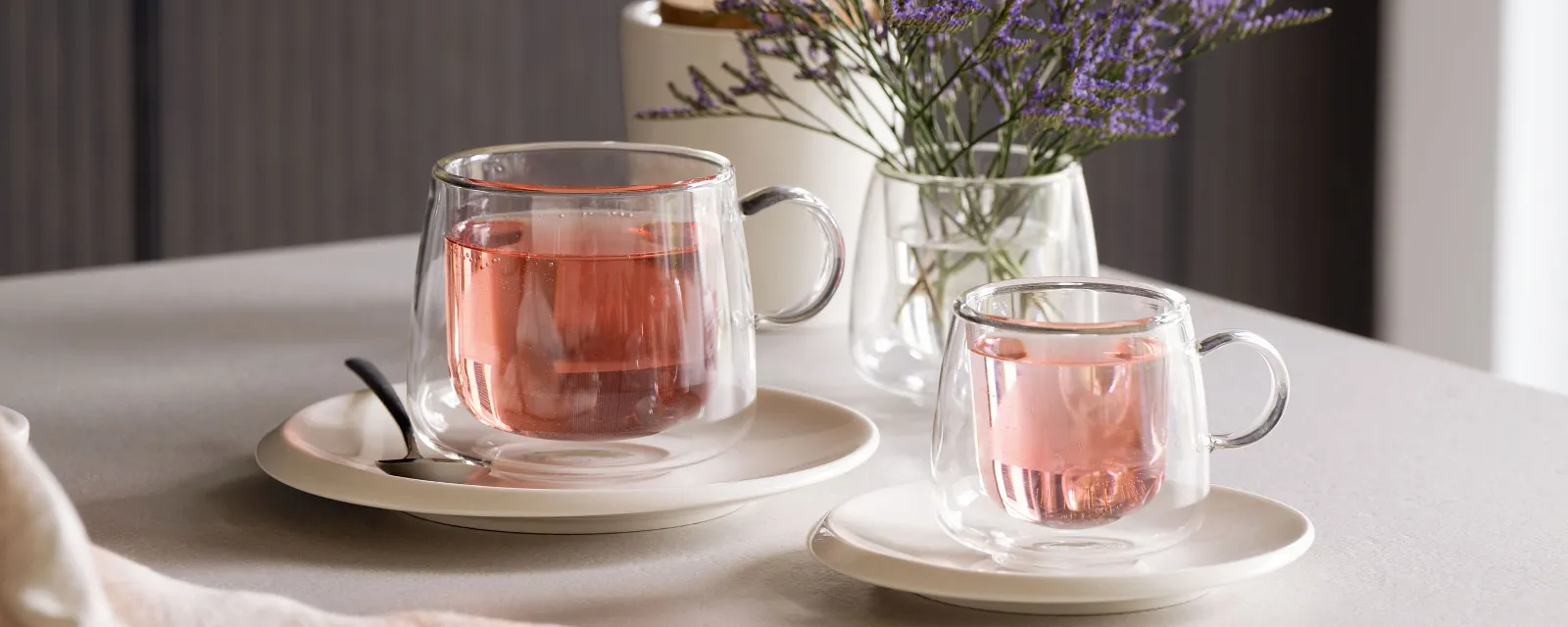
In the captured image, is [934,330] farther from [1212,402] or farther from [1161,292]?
[1161,292]

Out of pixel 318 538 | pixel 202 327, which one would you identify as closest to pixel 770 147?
pixel 202 327

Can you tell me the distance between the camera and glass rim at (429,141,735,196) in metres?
0.66

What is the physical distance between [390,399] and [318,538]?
0.11 metres

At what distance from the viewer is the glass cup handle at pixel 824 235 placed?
73 centimetres

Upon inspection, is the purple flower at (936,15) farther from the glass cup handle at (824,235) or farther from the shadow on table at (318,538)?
the shadow on table at (318,538)

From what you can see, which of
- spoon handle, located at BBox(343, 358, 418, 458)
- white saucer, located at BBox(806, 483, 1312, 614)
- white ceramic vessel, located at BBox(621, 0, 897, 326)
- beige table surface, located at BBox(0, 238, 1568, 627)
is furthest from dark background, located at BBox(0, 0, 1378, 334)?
white saucer, located at BBox(806, 483, 1312, 614)

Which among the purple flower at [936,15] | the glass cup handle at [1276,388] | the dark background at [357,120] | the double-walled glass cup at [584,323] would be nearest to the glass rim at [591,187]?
the double-walled glass cup at [584,323]

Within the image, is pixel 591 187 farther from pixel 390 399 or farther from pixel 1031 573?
pixel 1031 573

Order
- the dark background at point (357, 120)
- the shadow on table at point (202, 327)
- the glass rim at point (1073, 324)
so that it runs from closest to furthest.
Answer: the glass rim at point (1073, 324)
the shadow on table at point (202, 327)
the dark background at point (357, 120)

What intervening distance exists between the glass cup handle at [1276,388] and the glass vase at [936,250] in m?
0.23

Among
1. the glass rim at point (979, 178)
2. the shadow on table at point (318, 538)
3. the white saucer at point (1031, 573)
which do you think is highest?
the glass rim at point (979, 178)

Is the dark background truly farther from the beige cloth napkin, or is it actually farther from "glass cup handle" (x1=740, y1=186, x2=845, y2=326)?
the beige cloth napkin

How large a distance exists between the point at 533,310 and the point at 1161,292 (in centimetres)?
24

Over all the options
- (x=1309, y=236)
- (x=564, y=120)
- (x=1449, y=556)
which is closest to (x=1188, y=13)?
(x=1449, y=556)
